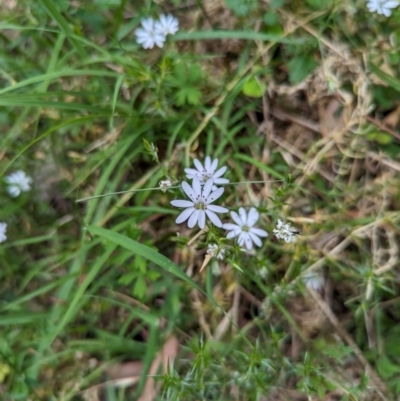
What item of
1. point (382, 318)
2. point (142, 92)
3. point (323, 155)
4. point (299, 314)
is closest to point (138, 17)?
point (142, 92)

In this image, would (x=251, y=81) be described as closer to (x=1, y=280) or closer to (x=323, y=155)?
(x=323, y=155)

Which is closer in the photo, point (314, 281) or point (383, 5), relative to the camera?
point (383, 5)

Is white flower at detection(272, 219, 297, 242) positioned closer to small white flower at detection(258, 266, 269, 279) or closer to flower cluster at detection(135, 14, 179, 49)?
small white flower at detection(258, 266, 269, 279)

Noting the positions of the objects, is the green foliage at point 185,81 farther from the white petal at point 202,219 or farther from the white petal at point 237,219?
the white petal at point 202,219

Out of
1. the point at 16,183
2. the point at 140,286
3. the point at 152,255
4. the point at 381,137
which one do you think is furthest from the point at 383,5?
the point at 16,183

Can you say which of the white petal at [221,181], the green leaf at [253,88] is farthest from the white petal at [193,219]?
the green leaf at [253,88]

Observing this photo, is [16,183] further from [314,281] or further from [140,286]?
[314,281]
